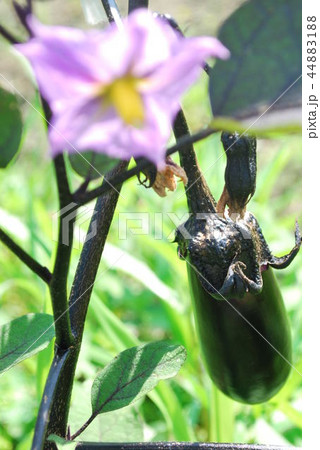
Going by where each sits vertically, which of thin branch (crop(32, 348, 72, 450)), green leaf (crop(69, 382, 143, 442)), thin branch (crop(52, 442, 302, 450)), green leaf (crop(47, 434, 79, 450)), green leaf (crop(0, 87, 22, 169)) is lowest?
green leaf (crop(69, 382, 143, 442))

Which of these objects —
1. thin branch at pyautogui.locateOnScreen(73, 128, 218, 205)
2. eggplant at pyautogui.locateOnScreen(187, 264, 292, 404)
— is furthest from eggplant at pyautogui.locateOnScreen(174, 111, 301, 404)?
thin branch at pyautogui.locateOnScreen(73, 128, 218, 205)

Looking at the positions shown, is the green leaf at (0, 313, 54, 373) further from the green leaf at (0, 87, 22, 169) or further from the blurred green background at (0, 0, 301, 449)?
the blurred green background at (0, 0, 301, 449)

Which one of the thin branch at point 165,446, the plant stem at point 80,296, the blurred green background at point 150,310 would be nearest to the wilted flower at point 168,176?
the plant stem at point 80,296

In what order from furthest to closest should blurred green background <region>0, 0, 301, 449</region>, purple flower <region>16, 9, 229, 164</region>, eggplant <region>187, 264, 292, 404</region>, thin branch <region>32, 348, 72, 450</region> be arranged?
blurred green background <region>0, 0, 301, 449</region>
eggplant <region>187, 264, 292, 404</region>
thin branch <region>32, 348, 72, 450</region>
purple flower <region>16, 9, 229, 164</region>

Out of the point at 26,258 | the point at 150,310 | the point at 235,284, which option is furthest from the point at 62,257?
the point at 150,310

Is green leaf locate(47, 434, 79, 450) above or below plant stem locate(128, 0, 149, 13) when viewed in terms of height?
below

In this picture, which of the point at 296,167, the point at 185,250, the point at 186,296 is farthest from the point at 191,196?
the point at 296,167
